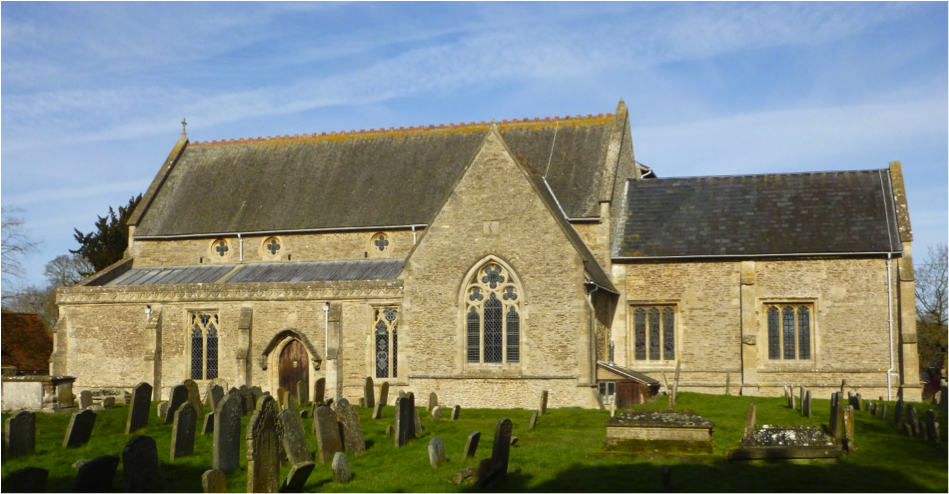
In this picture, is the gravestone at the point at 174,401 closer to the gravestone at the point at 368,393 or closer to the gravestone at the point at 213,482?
the gravestone at the point at 368,393

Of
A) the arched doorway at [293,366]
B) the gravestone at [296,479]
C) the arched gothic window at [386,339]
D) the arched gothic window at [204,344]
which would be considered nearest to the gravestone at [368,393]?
the arched gothic window at [386,339]

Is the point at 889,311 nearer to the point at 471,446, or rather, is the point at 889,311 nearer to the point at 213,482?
the point at 471,446

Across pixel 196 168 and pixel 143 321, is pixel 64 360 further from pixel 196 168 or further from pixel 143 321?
pixel 196 168

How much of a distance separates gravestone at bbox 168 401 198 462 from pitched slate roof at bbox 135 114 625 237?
1851 cm

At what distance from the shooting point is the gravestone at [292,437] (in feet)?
55.5

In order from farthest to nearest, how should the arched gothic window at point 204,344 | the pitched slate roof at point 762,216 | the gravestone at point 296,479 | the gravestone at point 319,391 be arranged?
the arched gothic window at point 204,344 < the pitched slate roof at point 762,216 < the gravestone at point 319,391 < the gravestone at point 296,479

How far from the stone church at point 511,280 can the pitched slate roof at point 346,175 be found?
0.35 feet

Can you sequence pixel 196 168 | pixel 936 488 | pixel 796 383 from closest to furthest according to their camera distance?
pixel 936 488, pixel 796 383, pixel 196 168

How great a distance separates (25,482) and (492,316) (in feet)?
59.5

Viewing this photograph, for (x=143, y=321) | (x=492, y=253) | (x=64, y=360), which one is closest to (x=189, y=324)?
(x=143, y=321)

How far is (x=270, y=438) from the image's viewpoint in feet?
50.5

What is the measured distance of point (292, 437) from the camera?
56.0ft

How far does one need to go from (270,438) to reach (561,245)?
1580 cm

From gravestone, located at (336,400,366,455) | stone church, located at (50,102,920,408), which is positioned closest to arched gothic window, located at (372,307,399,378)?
stone church, located at (50,102,920,408)
